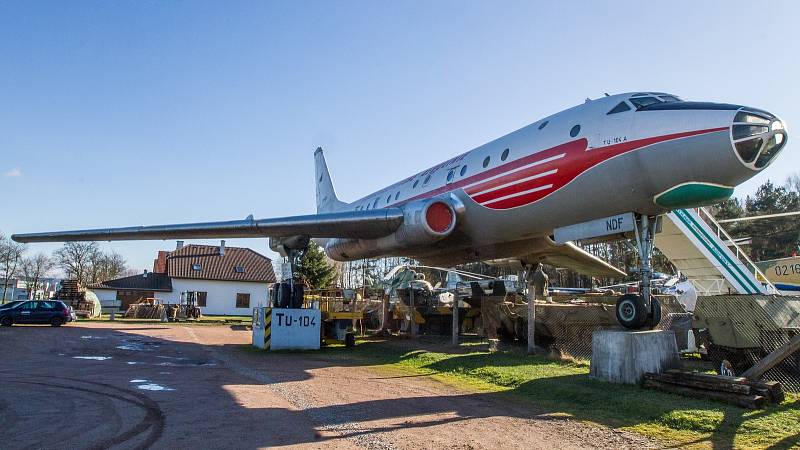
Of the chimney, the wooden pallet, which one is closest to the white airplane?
the wooden pallet

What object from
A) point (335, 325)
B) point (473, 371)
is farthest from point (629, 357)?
point (335, 325)

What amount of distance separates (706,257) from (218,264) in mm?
42236

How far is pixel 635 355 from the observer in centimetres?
782

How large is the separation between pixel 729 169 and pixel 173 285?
155ft

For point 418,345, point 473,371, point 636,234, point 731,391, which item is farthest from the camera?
point 418,345

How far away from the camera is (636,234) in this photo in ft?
29.3

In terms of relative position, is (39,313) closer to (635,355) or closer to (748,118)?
(635,355)

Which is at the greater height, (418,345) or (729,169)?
(729,169)

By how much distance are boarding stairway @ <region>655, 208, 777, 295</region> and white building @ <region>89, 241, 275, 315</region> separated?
3597 cm

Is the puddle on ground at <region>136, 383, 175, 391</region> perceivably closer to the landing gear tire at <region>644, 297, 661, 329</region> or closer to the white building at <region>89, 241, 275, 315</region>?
the landing gear tire at <region>644, 297, 661, 329</region>

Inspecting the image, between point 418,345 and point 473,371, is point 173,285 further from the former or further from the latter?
point 473,371

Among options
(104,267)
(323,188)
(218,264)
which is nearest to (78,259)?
(104,267)

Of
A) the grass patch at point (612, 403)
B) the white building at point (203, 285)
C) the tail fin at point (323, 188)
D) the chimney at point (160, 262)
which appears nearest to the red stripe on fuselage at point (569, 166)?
the grass patch at point (612, 403)

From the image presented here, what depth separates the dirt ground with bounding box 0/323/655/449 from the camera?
204 inches
